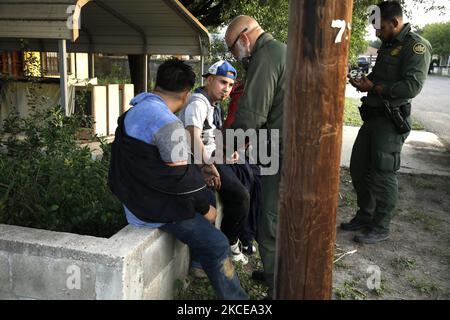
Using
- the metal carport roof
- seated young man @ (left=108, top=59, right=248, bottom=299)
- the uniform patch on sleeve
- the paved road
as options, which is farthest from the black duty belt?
the paved road

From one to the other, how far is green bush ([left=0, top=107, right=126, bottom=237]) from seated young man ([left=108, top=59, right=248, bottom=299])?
0.44 metres

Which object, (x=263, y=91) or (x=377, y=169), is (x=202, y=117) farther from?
(x=377, y=169)

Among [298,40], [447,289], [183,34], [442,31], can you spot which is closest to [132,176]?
[298,40]

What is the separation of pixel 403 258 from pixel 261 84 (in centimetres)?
217

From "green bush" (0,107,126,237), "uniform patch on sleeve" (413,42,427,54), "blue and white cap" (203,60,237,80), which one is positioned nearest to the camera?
"green bush" (0,107,126,237)

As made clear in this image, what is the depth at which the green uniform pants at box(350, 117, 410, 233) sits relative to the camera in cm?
378

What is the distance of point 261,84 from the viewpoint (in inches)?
102

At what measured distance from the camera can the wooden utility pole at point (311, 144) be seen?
188 cm

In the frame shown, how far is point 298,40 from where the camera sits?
1.91 metres

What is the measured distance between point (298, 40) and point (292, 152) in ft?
1.64

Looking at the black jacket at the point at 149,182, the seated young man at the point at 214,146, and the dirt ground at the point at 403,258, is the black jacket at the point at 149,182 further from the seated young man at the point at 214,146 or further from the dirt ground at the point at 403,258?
the dirt ground at the point at 403,258

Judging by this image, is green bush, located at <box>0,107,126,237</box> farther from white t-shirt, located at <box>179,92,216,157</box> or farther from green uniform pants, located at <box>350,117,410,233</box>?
green uniform pants, located at <box>350,117,410,233</box>

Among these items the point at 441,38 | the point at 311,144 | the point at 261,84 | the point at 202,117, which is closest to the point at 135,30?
the point at 202,117

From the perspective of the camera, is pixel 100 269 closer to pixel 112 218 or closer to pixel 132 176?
pixel 132 176
